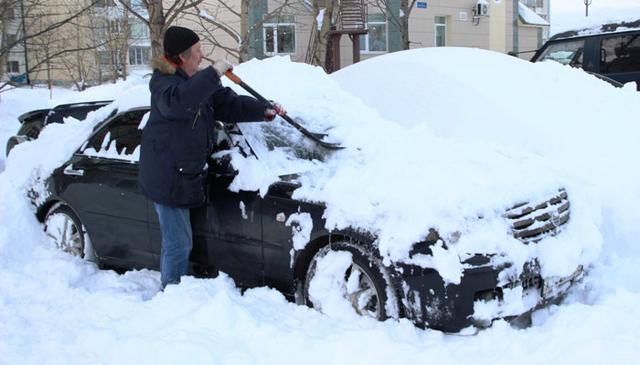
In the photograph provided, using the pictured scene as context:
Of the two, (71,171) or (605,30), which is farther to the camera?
(605,30)

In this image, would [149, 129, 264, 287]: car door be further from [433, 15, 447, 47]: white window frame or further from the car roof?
[433, 15, 447, 47]: white window frame

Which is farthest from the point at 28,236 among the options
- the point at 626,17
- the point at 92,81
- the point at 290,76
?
the point at 92,81

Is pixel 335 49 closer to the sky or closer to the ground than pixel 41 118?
closer to the sky

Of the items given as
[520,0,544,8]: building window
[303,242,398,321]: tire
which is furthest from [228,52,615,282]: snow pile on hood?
[520,0,544,8]: building window

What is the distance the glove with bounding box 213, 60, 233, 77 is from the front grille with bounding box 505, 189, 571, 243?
166cm

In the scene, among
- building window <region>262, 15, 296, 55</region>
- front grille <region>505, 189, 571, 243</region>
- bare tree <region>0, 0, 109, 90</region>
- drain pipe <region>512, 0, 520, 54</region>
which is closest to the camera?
front grille <region>505, 189, 571, 243</region>

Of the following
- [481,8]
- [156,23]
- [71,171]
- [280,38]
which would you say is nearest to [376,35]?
[280,38]

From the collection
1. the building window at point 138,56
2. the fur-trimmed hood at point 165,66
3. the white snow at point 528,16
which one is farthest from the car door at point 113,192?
the building window at point 138,56

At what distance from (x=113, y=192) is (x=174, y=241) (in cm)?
89

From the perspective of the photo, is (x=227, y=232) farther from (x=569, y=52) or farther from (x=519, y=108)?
(x=569, y=52)

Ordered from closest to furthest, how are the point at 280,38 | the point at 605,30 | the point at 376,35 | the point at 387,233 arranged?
the point at 387,233
the point at 605,30
the point at 280,38
the point at 376,35

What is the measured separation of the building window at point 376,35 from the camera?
22094 millimetres

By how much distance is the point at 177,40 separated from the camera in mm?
3541

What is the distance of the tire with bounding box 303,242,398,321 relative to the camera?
309 centimetres
